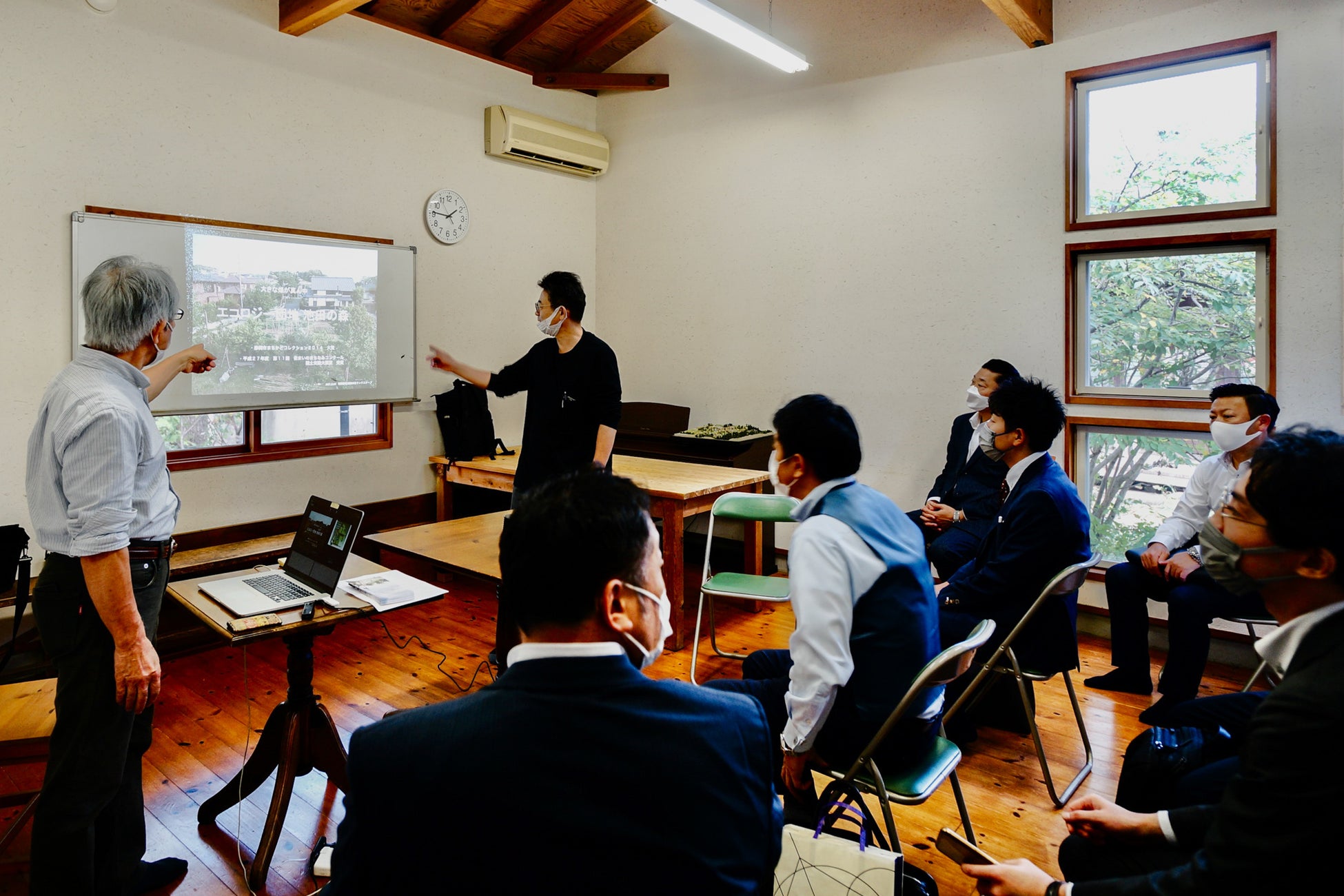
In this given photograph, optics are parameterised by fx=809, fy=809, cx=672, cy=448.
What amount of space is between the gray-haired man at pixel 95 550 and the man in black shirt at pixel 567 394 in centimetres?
164

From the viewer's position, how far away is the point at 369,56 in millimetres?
4715

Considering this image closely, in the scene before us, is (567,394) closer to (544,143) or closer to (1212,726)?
(1212,726)

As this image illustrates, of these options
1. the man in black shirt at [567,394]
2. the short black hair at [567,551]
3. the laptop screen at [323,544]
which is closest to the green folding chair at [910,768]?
the short black hair at [567,551]

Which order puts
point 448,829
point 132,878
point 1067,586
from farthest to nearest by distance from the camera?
point 1067,586 < point 132,878 < point 448,829

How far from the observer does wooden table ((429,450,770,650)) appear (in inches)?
158

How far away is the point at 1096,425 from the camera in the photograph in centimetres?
414

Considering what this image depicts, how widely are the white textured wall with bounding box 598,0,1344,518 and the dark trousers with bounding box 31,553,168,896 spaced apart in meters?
3.96

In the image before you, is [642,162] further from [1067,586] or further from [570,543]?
[570,543]

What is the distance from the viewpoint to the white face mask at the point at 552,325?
344 cm

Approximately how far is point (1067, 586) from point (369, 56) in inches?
181

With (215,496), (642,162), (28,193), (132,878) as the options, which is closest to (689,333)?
(642,162)

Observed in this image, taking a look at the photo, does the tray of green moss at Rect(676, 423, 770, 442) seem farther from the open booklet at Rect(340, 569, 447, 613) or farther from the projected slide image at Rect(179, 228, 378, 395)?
the open booklet at Rect(340, 569, 447, 613)

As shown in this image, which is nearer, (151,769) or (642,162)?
(151,769)

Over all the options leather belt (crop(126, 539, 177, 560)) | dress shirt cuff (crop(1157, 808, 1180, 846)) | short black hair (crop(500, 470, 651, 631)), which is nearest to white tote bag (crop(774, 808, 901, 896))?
dress shirt cuff (crop(1157, 808, 1180, 846))
